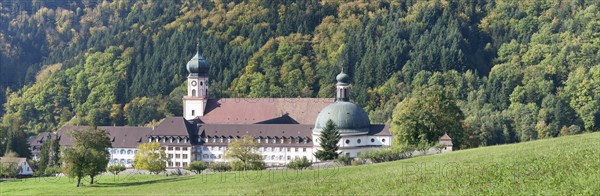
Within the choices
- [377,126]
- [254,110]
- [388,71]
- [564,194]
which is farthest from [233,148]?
[388,71]

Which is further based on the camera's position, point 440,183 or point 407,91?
point 407,91

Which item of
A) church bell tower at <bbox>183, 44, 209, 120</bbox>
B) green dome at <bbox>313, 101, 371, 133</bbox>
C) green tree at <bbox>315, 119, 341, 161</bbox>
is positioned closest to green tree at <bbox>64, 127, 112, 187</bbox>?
green tree at <bbox>315, 119, 341, 161</bbox>

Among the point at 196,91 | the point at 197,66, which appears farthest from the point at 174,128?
the point at 197,66

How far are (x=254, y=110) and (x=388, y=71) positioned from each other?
54122 mm

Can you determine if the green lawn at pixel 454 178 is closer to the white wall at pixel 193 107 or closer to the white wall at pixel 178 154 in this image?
the white wall at pixel 178 154

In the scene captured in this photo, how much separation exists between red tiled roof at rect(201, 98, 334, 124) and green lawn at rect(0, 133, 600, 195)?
6543cm

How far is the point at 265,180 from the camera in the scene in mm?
56875

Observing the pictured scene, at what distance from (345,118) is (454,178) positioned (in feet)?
235

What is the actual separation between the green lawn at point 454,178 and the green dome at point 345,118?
152 ft

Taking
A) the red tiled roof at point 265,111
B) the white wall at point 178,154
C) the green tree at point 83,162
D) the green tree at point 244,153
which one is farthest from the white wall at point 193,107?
the green tree at point 83,162

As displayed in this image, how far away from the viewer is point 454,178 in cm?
4191

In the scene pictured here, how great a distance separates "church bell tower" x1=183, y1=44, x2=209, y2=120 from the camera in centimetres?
13962

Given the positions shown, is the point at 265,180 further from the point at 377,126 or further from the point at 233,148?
the point at 377,126

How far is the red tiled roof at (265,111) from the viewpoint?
438ft
